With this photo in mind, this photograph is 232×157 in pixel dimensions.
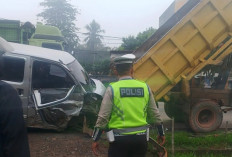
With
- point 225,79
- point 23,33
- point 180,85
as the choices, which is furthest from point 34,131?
point 23,33

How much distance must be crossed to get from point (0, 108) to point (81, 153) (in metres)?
3.57

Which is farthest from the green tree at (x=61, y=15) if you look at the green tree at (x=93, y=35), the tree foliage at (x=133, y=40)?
the green tree at (x=93, y=35)

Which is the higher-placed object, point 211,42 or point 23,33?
point 23,33

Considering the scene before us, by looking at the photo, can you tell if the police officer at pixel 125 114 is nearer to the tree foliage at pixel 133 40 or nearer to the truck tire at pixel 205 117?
the truck tire at pixel 205 117

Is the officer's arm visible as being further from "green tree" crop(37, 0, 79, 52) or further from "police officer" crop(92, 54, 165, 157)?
"green tree" crop(37, 0, 79, 52)

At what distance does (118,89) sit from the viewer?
9.79 feet

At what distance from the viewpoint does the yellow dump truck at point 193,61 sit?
6801mm

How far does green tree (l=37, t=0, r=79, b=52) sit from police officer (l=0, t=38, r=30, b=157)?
30.9 meters

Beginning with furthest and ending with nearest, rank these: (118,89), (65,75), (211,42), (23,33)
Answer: (23,33)
(211,42)
(65,75)
(118,89)

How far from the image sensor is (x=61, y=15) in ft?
108

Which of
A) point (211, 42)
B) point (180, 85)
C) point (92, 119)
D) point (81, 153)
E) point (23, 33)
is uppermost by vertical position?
point (23, 33)

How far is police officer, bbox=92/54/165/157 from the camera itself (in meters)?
2.95

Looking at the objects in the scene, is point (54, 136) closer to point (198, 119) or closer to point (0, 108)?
point (198, 119)

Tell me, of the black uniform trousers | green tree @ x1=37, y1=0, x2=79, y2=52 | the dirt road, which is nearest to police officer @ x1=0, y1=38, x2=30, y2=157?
the black uniform trousers
